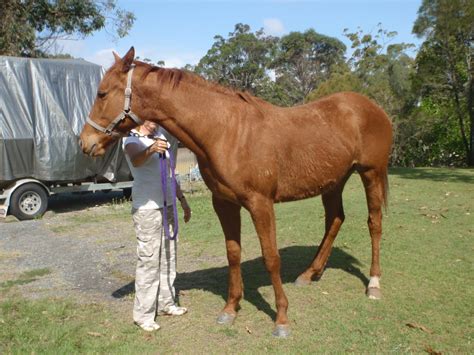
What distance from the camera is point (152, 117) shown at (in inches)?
129

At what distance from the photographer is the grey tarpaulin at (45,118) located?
27.9 feet

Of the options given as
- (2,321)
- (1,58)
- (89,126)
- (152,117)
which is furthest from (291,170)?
(1,58)

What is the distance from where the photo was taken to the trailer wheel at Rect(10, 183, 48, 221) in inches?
338

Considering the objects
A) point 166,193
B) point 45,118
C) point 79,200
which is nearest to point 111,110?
point 166,193

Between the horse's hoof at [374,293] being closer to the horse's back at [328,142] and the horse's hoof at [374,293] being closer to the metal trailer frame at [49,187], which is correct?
the horse's back at [328,142]

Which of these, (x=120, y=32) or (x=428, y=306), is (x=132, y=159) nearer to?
(x=428, y=306)

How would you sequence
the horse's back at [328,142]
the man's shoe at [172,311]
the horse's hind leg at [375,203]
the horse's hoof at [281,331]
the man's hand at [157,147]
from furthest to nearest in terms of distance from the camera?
the horse's hind leg at [375,203]
the man's shoe at [172,311]
the horse's back at [328,142]
the horse's hoof at [281,331]
the man's hand at [157,147]

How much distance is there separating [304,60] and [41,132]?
35.0m

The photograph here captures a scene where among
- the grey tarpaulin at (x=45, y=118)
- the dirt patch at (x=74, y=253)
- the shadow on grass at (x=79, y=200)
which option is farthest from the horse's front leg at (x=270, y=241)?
the shadow on grass at (x=79, y=200)

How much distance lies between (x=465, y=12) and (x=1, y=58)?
49.6 ft

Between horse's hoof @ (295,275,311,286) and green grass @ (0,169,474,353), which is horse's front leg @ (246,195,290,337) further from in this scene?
horse's hoof @ (295,275,311,286)

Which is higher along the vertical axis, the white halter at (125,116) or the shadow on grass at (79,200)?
the white halter at (125,116)

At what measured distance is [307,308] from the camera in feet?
13.1

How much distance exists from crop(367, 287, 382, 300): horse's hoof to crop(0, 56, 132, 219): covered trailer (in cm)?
694
